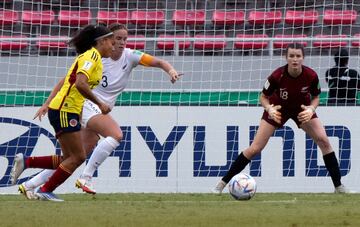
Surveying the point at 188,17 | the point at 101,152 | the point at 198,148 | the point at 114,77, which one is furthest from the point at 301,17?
the point at 101,152

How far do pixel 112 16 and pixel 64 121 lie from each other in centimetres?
725

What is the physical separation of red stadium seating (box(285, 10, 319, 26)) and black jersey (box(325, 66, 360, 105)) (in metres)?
2.20

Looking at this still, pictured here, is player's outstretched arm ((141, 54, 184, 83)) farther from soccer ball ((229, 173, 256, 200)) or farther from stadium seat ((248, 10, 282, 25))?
stadium seat ((248, 10, 282, 25))

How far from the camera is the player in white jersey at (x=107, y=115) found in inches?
412

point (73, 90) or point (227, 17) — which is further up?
point (227, 17)

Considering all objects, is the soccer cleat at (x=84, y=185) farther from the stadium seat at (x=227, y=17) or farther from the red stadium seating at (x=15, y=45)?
the stadium seat at (x=227, y=17)

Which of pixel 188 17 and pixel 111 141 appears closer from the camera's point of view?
pixel 111 141

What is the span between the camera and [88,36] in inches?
401

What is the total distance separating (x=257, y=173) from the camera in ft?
44.2

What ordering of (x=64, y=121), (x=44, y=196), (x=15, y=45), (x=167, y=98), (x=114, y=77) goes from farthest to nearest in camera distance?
(x=15, y=45) < (x=167, y=98) < (x=114, y=77) < (x=44, y=196) < (x=64, y=121)

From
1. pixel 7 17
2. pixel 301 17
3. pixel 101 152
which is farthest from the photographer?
pixel 7 17

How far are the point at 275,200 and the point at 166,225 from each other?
3323 mm

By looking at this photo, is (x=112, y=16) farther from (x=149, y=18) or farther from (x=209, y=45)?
(x=209, y=45)

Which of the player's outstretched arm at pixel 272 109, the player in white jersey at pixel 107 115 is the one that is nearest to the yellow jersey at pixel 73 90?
the player in white jersey at pixel 107 115
